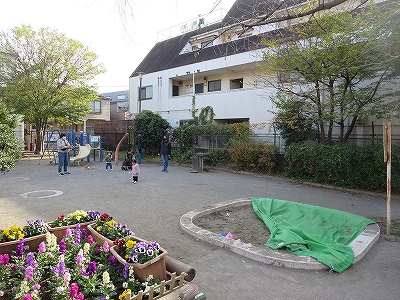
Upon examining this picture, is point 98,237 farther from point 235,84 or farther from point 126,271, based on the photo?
point 235,84

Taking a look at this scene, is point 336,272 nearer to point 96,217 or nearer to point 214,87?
point 96,217

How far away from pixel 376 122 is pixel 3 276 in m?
14.7

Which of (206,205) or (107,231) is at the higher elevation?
(107,231)

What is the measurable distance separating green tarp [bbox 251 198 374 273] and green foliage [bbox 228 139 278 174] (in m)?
5.85

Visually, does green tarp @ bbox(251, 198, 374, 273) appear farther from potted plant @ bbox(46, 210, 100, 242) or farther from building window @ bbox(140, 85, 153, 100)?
building window @ bbox(140, 85, 153, 100)

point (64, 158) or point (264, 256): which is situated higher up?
point (64, 158)

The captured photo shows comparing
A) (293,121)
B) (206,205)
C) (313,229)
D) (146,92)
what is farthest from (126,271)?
(146,92)

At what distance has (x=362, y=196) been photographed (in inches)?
382

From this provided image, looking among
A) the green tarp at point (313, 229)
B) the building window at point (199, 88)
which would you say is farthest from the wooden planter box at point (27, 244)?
the building window at point (199, 88)

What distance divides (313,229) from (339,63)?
252 inches

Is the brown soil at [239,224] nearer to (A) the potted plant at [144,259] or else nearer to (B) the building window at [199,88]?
(A) the potted plant at [144,259]

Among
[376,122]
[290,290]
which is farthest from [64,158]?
[376,122]

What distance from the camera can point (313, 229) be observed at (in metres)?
6.14

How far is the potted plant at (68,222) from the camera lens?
4102 millimetres
